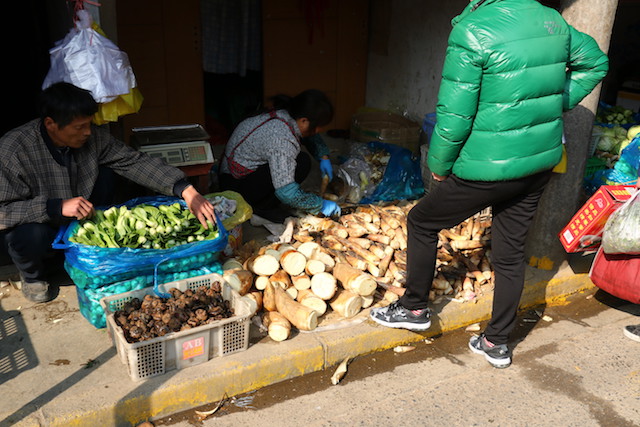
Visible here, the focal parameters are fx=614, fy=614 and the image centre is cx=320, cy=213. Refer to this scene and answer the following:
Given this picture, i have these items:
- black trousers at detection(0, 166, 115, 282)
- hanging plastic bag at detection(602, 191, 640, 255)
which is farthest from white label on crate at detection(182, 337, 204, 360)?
hanging plastic bag at detection(602, 191, 640, 255)

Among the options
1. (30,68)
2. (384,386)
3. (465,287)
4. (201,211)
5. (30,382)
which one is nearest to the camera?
(30,382)

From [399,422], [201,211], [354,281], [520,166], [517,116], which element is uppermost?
[517,116]

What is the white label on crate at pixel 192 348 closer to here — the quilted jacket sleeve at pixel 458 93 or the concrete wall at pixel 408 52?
the quilted jacket sleeve at pixel 458 93

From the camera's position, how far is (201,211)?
13.0 feet

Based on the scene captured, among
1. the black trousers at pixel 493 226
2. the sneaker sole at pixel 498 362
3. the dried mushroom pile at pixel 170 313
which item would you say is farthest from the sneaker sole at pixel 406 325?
the dried mushroom pile at pixel 170 313

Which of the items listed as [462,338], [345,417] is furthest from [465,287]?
[345,417]

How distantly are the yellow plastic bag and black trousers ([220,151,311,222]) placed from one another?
1.19 m

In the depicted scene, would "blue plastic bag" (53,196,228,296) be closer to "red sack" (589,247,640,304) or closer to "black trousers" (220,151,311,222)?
"black trousers" (220,151,311,222)

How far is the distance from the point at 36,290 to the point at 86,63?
4.91 ft

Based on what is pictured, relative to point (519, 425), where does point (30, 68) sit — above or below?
above

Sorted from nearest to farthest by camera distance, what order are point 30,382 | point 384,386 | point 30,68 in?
1. point 30,382
2. point 384,386
3. point 30,68

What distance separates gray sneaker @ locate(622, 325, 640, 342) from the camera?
4.14m

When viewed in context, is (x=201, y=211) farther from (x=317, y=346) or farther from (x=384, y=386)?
(x=384, y=386)

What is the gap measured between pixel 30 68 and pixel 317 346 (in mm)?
4342
